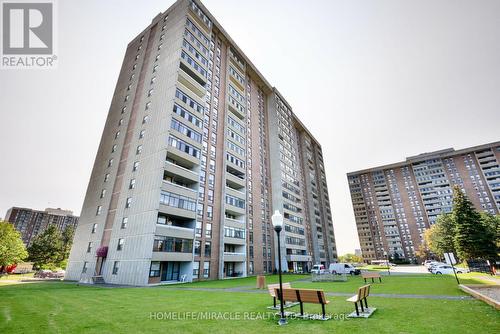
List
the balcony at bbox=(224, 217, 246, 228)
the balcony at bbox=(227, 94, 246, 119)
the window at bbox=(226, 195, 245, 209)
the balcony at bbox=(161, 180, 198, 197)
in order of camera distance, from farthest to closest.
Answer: the balcony at bbox=(227, 94, 246, 119) → the window at bbox=(226, 195, 245, 209) → the balcony at bbox=(224, 217, 246, 228) → the balcony at bbox=(161, 180, 198, 197)

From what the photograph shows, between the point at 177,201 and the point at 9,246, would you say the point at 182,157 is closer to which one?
the point at 177,201

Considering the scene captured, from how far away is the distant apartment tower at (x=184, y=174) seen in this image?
2967 centimetres

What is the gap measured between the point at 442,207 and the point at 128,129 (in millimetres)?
133973

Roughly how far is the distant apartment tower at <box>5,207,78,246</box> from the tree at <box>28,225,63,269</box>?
93362mm

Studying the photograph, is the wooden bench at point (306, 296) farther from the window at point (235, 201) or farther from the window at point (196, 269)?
the window at point (235, 201)

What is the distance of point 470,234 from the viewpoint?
41.0 metres

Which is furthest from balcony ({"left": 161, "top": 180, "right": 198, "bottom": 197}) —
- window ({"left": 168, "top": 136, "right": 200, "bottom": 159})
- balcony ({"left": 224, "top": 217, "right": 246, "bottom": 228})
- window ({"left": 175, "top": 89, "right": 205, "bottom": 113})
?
window ({"left": 175, "top": 89, "right": 205, "bottom": 113})

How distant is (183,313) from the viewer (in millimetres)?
9711

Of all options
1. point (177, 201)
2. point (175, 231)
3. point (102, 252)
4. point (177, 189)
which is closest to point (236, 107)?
point (177, 189)

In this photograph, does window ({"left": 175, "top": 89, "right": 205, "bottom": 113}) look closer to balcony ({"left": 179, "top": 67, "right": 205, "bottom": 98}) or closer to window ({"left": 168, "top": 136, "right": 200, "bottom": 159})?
balcony ({"left": 179, "top": 67, "right": 205, "bottom": 98})

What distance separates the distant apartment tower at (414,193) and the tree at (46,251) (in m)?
134

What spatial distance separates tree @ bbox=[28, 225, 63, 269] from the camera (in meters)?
66.1

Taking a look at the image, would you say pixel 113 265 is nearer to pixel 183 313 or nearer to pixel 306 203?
pixel 183 313

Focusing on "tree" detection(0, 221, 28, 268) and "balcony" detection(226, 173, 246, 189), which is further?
"tree" detection(0, 221, 28, 268)
